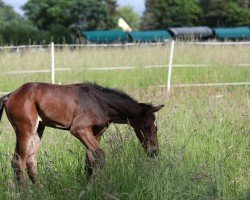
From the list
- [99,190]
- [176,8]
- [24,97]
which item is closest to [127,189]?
[99,190]

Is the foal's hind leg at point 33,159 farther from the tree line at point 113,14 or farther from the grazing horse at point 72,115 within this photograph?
the tree line at point 113,14

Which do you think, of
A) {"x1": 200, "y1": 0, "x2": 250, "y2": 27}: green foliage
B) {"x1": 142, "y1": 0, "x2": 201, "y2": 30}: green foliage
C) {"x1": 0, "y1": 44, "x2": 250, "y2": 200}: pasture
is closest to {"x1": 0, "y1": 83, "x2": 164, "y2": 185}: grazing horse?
{"x1": 0, "y1": 44, "x2": 250, "y2": 200}: pasture

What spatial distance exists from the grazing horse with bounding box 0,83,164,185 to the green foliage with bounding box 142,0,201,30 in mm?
45522

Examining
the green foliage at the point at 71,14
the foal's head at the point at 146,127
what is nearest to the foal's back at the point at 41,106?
the foal's head at the point at 146,127

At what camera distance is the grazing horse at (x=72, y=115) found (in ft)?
16.7

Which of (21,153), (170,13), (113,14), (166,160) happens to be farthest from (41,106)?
(113,14)

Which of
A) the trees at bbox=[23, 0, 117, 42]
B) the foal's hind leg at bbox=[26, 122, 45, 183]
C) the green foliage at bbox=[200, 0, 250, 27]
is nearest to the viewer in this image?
the foal's hind leg at bbox=[26, 122, 45, 183]

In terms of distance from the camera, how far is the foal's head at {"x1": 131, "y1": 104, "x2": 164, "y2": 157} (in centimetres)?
530

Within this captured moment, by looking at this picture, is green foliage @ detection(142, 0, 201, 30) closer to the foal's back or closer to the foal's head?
the foal's head

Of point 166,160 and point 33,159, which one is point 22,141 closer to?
point 33,159

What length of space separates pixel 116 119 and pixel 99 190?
1.17 m

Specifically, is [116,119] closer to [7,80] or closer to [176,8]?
[7,80]

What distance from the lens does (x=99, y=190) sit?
4.43 m

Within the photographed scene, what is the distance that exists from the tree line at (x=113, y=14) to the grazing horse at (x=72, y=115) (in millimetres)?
30078
